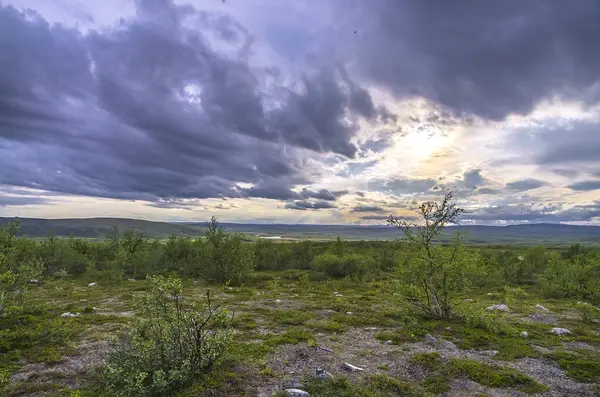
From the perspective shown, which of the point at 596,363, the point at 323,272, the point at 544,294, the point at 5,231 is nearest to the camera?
the point at 596,363

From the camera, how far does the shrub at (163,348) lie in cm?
1168

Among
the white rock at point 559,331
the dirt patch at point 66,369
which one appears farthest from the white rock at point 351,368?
the white rock at point 559,331

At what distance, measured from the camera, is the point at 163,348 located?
40.4ft

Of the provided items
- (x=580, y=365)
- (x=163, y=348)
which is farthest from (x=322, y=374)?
(x=580, y=365)

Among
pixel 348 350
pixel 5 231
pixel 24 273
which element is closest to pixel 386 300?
pixel 348 350

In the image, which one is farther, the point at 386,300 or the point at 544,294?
the point at 544,294

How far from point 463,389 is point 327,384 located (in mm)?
5519

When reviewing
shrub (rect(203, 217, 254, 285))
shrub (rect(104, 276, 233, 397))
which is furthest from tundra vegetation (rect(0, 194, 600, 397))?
shrub (rect(203, 217, 254, 285))

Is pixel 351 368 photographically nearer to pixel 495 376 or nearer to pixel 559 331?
pixel 495 376

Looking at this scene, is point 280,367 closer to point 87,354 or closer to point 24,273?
point 87,354

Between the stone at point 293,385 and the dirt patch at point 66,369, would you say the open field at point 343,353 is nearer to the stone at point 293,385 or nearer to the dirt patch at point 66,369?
the dirt patch at point 66,369

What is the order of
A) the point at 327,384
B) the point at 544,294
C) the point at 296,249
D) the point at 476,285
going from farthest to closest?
1. the point at 296,249
2. the point at 476,285
3. the point at 544,294
4. the point at 327,384

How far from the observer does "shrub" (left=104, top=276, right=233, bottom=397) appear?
1168 cm

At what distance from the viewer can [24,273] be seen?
59.8 feet
